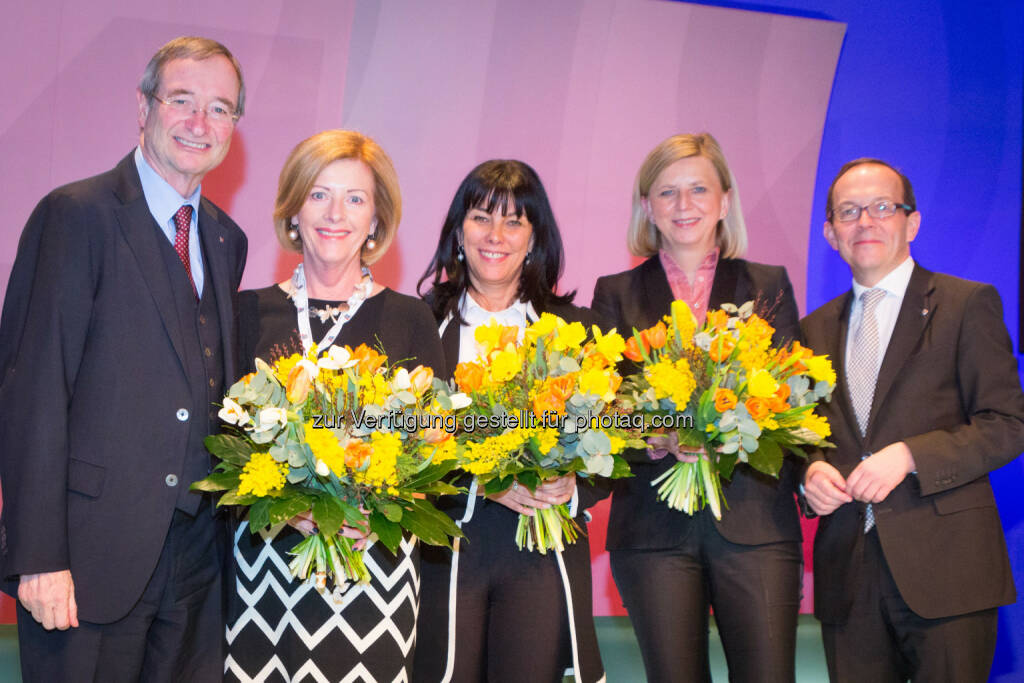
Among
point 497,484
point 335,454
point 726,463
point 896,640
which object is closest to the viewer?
point 335,454

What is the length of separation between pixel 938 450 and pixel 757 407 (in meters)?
0.73

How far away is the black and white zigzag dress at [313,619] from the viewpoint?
211 cm

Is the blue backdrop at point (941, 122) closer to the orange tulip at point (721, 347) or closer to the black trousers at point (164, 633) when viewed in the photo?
the orange tulip at point (721, 347)

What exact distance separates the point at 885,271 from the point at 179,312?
85.1 inches

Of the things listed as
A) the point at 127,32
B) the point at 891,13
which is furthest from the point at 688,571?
the point at 891,13

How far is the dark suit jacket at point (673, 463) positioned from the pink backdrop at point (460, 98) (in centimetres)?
173

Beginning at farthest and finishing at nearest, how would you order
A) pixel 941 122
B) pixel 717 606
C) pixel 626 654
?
pixel 941 122 < pixel 626 654 < pixel 717 606

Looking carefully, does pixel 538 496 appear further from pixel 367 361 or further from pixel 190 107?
pixel 190 107

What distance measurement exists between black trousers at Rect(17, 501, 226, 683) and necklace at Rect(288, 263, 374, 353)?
0.51 metres

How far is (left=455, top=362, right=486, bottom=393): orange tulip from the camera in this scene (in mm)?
2139

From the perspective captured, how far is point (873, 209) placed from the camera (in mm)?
2869

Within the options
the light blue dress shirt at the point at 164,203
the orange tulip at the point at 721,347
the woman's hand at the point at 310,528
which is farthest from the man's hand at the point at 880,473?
the light blue dress shirt at the point at 164,203

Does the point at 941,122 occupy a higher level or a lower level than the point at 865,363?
higher

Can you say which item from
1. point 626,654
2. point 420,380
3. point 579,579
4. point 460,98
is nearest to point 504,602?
point 579,579
